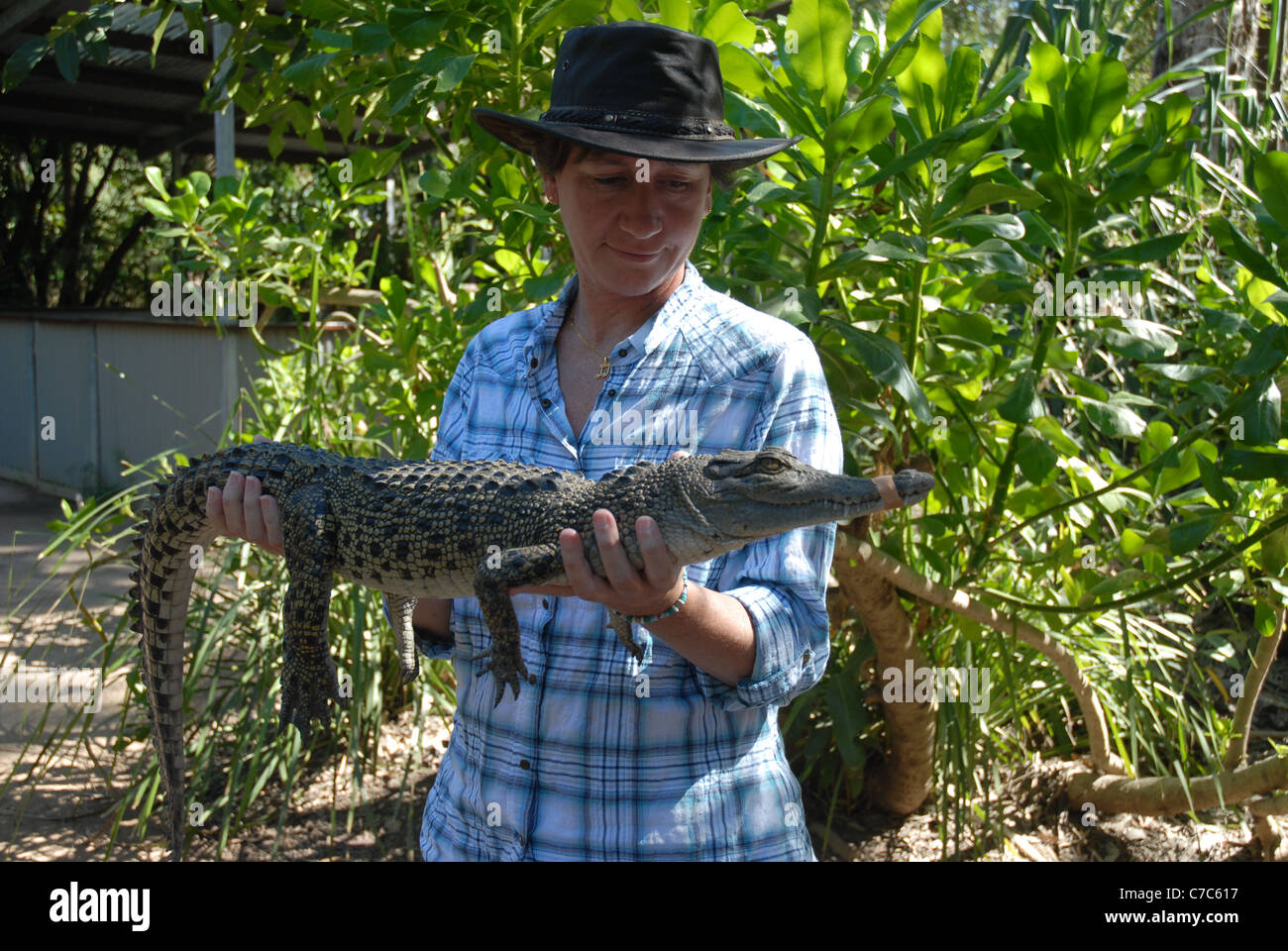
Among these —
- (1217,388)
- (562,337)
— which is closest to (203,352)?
(562,337)

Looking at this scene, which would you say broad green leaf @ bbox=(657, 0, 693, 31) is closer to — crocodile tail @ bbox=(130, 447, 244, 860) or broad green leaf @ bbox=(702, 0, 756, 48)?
broad green leaf @ bbox=(702, 0, 756, 48)

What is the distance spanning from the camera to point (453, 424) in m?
2.11

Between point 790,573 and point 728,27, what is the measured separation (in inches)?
54.2

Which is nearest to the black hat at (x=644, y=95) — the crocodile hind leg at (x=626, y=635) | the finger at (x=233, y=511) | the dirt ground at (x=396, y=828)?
the crocodile hind leg at (x=626, y=635)

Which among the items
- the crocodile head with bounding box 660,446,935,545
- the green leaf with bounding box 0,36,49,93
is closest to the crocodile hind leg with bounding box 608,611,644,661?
the crocodile head with bounding box 660,446,935,545

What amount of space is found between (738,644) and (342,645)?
283 centimetres

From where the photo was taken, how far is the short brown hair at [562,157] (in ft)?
5.81

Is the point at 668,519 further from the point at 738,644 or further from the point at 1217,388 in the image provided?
the point at 1217,388

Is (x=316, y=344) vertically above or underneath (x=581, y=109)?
underneath

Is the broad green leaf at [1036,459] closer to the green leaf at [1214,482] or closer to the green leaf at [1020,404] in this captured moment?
the green leaf at [1020,404]

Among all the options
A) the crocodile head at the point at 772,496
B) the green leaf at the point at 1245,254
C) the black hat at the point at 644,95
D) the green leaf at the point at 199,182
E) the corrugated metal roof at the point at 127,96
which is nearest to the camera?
the crocodile head at the point at 772,496

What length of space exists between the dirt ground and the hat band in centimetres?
239

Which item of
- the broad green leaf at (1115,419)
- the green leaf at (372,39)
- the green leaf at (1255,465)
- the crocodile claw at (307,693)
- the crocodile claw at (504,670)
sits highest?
the green leaf at (372,39)

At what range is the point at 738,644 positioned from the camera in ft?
5.24
